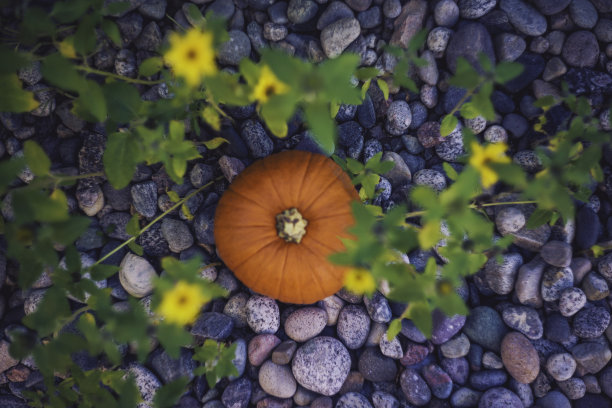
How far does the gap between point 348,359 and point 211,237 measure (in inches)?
52.6

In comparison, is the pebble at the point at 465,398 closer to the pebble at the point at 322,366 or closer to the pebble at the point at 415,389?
the pebble at the point at 415,389

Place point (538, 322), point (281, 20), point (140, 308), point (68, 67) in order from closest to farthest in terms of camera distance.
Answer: point (68, 67) → point (140, 308) → point (538, 322) → point (281, 20)

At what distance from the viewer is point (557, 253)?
2.83 m

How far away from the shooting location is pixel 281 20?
3105 millimetres

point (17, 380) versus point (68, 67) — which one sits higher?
point (68, 67)

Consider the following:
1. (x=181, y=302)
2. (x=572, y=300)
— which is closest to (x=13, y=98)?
(x=181, y=302)

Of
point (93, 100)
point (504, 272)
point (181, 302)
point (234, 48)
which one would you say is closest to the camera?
point (181, 302)

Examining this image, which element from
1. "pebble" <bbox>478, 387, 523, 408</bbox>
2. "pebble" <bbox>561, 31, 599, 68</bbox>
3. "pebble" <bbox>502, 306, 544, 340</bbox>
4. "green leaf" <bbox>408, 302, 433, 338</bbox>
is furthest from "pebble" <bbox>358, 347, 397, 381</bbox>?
"pebble" <bbox>561, 31, 599, 68</bbox>

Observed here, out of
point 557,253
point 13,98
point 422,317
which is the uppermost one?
point 13,98

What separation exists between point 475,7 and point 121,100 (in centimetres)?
262

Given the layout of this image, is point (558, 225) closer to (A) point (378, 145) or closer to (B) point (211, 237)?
(A) point (378, 145)

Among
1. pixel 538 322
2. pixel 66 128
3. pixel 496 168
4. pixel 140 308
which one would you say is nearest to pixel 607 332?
pixel 538 322

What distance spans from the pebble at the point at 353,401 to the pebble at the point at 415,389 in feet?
0.94

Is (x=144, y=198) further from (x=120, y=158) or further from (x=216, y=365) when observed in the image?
(x=216, y=365)
